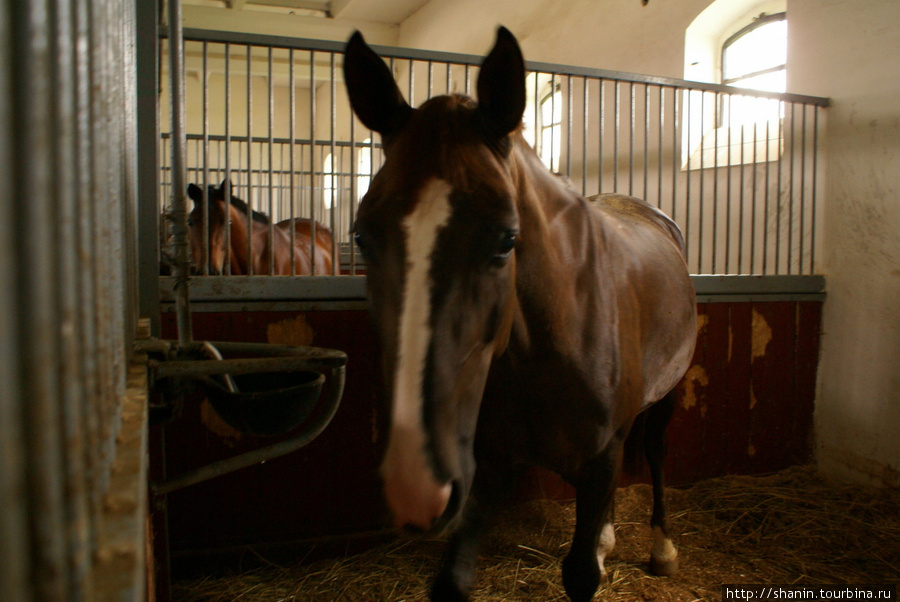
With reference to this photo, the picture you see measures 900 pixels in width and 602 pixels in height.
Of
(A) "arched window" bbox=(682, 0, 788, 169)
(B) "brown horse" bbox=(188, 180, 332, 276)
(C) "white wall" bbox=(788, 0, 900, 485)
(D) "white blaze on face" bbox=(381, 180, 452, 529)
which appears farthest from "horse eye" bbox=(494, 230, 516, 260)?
(A) "arched window" bbox=(682, 0, 788, 169)

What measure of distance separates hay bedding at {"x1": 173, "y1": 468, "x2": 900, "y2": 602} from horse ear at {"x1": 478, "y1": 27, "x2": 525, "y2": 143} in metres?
1.50

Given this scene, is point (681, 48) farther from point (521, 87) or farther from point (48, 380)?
point (48, 380)

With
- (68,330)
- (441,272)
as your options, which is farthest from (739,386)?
(68,330)

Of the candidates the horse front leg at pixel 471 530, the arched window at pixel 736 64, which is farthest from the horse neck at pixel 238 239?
the arched window at pixel 736 64

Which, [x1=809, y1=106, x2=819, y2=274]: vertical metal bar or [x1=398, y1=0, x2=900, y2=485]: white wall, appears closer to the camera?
[x1=398, y1=0, x2=900, y2=485]: white wall

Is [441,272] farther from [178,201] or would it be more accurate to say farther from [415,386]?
[178,201]

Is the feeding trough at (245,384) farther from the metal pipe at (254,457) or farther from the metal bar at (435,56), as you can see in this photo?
the metal bar at (435,56)

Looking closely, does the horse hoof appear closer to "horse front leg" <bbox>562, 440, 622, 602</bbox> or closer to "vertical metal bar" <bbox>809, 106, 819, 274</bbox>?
"horse front leg" <bbox>562, 440, 622, 602</bbox>

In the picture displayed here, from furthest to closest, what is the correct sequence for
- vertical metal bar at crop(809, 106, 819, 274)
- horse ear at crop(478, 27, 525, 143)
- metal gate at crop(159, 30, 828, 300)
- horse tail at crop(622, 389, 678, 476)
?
vertical metal bar at crop(809, 106, 819, 274) < horse tail at crop(622, 389, 678, 476) < metal gate at crop(159, 30, 828, 300) < horse ear at crop(478, 27, 525, 143)

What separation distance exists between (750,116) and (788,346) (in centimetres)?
176

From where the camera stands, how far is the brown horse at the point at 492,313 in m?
0.82

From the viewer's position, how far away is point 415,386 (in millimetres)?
797

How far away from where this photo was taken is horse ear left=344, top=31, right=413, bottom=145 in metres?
1.09

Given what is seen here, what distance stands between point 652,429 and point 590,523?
0.98 metres
